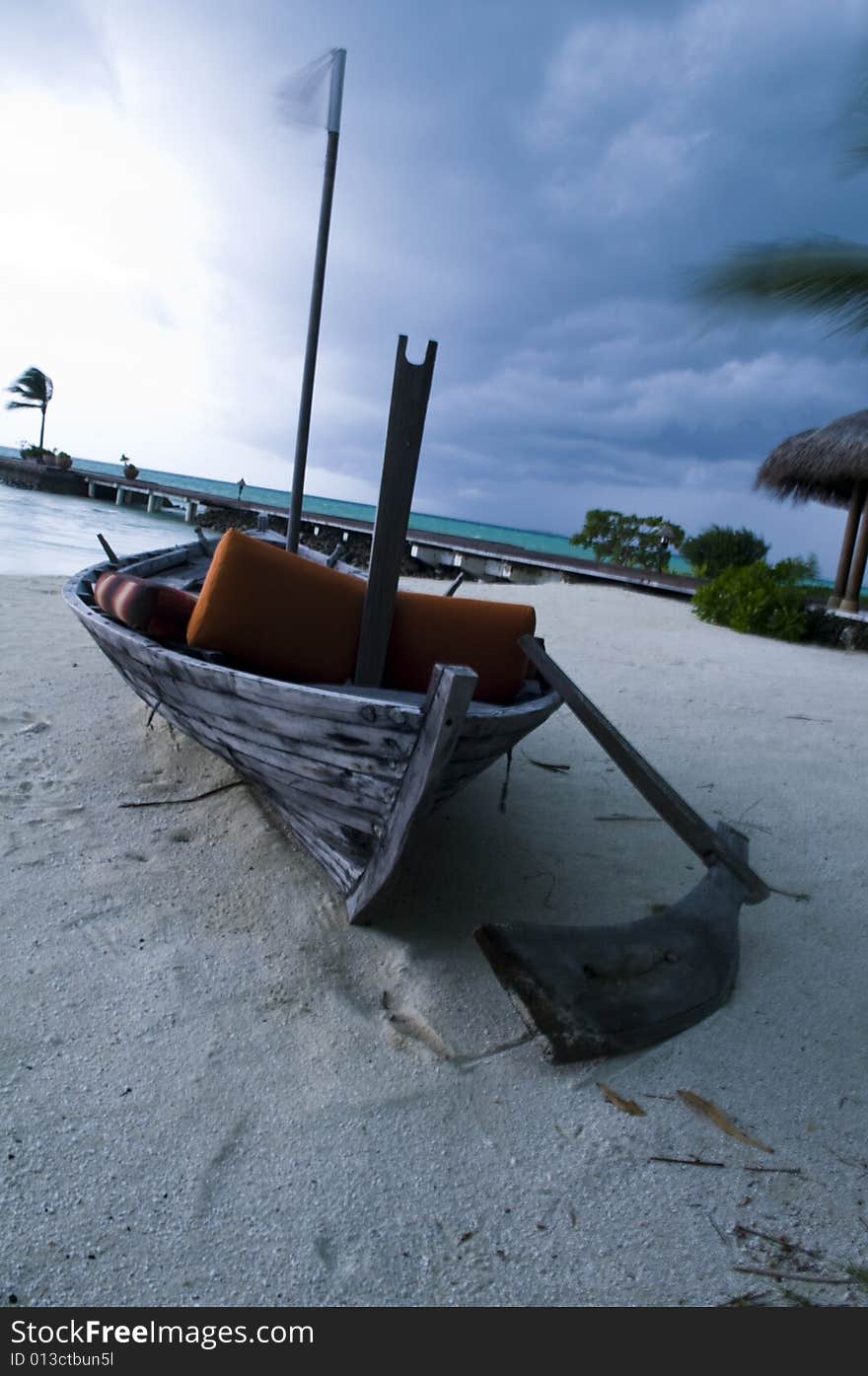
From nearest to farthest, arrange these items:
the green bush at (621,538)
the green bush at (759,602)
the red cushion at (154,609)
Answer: the red cushion at (154,609) < the green bush at (759,602) < the green bush at (621,538)

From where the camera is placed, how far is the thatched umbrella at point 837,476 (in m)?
10.3

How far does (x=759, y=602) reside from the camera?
9281mm

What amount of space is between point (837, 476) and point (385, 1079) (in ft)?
36.1

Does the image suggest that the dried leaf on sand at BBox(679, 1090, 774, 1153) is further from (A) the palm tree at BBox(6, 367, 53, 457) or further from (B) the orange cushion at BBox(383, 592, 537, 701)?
(A) the palm tree at BBox(6, 367, 53, 457)

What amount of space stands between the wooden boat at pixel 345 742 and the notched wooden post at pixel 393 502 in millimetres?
282

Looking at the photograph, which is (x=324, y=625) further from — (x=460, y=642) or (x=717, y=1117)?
(x=717, y=1117)

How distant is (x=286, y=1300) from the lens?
4.12 feet

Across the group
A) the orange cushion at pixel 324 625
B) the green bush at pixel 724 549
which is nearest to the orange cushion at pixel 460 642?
the orange cushion at pixel 324 625

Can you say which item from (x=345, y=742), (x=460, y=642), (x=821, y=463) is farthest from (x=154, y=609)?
(x=821, y=463)

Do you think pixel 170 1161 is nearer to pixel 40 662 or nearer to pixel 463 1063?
pixel 463 1063

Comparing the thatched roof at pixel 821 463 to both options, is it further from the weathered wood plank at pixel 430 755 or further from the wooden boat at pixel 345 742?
the weathered wood plank at pixel 430 755

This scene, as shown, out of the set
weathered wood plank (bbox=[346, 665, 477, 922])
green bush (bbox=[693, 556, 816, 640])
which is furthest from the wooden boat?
green bush (bbox=[693, 556, 816, 640])

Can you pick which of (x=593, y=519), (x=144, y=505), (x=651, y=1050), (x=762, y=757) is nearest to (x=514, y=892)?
(x=651, y=1050)
